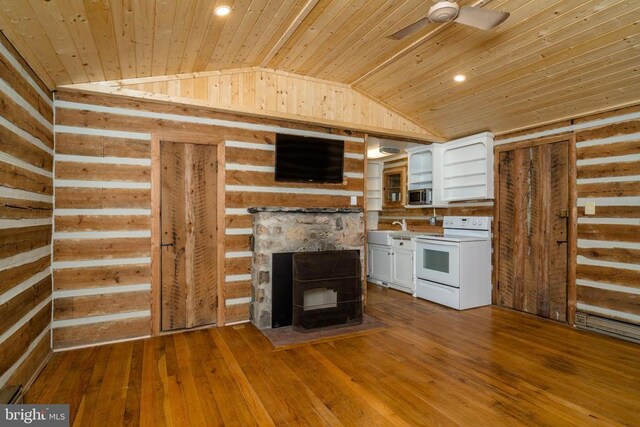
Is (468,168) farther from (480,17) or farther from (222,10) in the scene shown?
(222,10)

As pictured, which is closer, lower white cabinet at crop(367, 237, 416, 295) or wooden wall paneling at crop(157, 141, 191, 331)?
wooden wall paneling at crop(157, 141, 191, 331)

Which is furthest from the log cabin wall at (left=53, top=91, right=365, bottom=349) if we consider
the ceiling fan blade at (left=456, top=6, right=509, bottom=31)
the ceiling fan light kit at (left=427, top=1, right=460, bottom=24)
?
the ceiling fan blade at (left=456, top=6, right=509, bottom=31)

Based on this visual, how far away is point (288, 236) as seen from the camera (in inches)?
159

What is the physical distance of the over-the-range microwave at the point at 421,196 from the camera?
229 inches

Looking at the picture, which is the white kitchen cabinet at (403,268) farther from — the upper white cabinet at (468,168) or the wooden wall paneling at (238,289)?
the wooden wall paneling at (238,289)

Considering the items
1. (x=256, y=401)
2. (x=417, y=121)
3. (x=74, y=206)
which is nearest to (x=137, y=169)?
(x=74, y=206)

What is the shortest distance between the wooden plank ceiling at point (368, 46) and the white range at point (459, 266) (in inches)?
68.7

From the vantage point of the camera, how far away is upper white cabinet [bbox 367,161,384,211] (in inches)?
283

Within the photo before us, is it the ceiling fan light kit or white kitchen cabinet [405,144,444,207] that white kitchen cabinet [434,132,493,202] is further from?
the ceiling fan light kit

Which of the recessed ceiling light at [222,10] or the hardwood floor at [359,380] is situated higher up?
the recessed ceiling light at [222,10]

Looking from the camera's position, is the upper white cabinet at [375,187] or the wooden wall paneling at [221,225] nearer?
the wooden wall paneling at [221,225]

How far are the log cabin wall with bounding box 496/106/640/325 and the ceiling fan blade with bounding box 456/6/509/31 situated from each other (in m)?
2.50

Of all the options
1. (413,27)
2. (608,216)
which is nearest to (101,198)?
(413,27)

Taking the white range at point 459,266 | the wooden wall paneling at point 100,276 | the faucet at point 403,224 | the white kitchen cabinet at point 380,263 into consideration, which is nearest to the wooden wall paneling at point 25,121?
the wooden wall paneling at point 100,276
